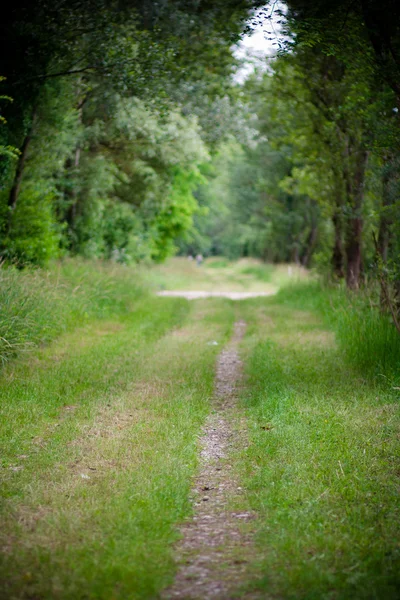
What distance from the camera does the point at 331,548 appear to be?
4.56m

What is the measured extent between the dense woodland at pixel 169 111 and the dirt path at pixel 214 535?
4.00 meters

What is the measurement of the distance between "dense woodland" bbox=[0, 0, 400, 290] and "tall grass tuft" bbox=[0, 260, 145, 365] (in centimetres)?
115

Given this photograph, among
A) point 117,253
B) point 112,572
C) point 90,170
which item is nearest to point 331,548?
point 112,572

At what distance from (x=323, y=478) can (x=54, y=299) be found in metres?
8.70

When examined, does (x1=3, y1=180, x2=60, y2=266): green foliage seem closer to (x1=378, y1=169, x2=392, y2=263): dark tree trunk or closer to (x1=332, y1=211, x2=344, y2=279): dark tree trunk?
(x1=378, y1=169, x2=392, y2=263): dark tree trunk

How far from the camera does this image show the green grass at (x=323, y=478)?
4.21 meters

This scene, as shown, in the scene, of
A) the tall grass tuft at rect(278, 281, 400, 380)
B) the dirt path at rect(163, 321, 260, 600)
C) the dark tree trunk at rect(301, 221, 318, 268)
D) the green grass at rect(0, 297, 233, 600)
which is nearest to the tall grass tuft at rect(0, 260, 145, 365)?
the green grass at rect(0, 297, 233, 600)

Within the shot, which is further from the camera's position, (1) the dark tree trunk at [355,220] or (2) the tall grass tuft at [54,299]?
(1) the dark tree trunk at [355,220]

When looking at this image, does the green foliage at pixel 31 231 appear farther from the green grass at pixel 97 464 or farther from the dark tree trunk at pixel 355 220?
the dark tree trunk at pixel 355 220

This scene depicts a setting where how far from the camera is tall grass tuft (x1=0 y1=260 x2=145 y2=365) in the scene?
33.7 ft

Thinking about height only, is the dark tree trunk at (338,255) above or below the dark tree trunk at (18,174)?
below

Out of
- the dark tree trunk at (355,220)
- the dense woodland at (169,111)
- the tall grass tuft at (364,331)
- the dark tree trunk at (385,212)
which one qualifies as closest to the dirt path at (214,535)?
the tall grass tuft at (364,331)

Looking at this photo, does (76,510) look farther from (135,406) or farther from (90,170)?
(90,170)

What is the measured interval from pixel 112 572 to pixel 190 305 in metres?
16.3
